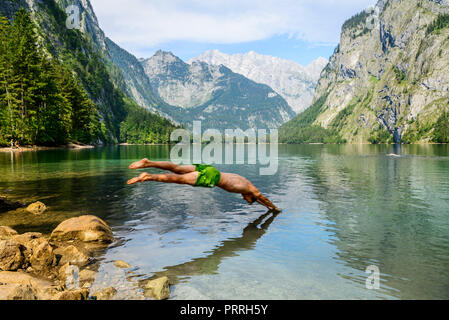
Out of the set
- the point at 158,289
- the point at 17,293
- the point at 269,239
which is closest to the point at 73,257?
the point at 17,293

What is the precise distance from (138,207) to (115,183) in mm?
13130

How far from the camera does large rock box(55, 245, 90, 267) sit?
1166 cm

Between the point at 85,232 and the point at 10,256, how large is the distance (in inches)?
151

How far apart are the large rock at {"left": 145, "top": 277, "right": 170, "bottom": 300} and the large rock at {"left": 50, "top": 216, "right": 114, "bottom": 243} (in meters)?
6.03

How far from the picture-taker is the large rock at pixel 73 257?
11656 millimetres

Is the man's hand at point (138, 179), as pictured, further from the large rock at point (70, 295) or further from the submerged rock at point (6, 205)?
the submerged rock at point (6, 205)

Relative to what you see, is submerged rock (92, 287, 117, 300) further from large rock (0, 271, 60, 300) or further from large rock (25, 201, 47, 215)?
large rock (25, 201, 47, 215)

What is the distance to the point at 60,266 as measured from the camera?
1141 cm

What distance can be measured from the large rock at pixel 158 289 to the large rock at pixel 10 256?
513cm
